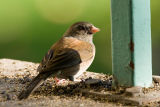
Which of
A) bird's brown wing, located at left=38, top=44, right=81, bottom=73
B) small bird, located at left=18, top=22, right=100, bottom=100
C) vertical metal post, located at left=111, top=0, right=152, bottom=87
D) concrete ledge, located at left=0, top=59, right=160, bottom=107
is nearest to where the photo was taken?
concrete ledge, located at left=0, top=59, right=160, bottom=107

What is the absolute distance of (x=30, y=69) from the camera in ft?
18.8

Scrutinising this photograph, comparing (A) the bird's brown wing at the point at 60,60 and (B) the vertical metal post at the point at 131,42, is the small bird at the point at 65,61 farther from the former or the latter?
(B) the vertical metal post at the point at 131,42

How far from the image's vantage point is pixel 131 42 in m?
4.18

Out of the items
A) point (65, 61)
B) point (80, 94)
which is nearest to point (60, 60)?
point (65, 61)

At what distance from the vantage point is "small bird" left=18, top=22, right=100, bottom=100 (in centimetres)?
445

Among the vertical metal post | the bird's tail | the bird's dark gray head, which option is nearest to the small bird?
the bird's tail

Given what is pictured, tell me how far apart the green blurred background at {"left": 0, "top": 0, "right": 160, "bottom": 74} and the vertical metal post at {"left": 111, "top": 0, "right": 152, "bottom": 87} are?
2.42 m

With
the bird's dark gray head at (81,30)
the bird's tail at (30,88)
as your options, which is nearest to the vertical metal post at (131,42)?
the bird's tail at (30,88)

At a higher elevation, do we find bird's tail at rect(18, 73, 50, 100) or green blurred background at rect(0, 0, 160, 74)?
green blurred background at rect(0, 0, 160, 74)

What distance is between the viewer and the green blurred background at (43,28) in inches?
285

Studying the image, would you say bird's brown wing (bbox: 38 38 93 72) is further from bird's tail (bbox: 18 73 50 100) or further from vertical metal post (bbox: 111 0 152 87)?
vertical metal post (bbox: 111 0 152 87)

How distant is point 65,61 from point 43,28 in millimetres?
3186

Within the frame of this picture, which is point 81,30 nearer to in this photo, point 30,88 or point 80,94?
point 80,94

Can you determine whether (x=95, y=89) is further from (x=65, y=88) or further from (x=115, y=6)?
(x=115, y=6)
